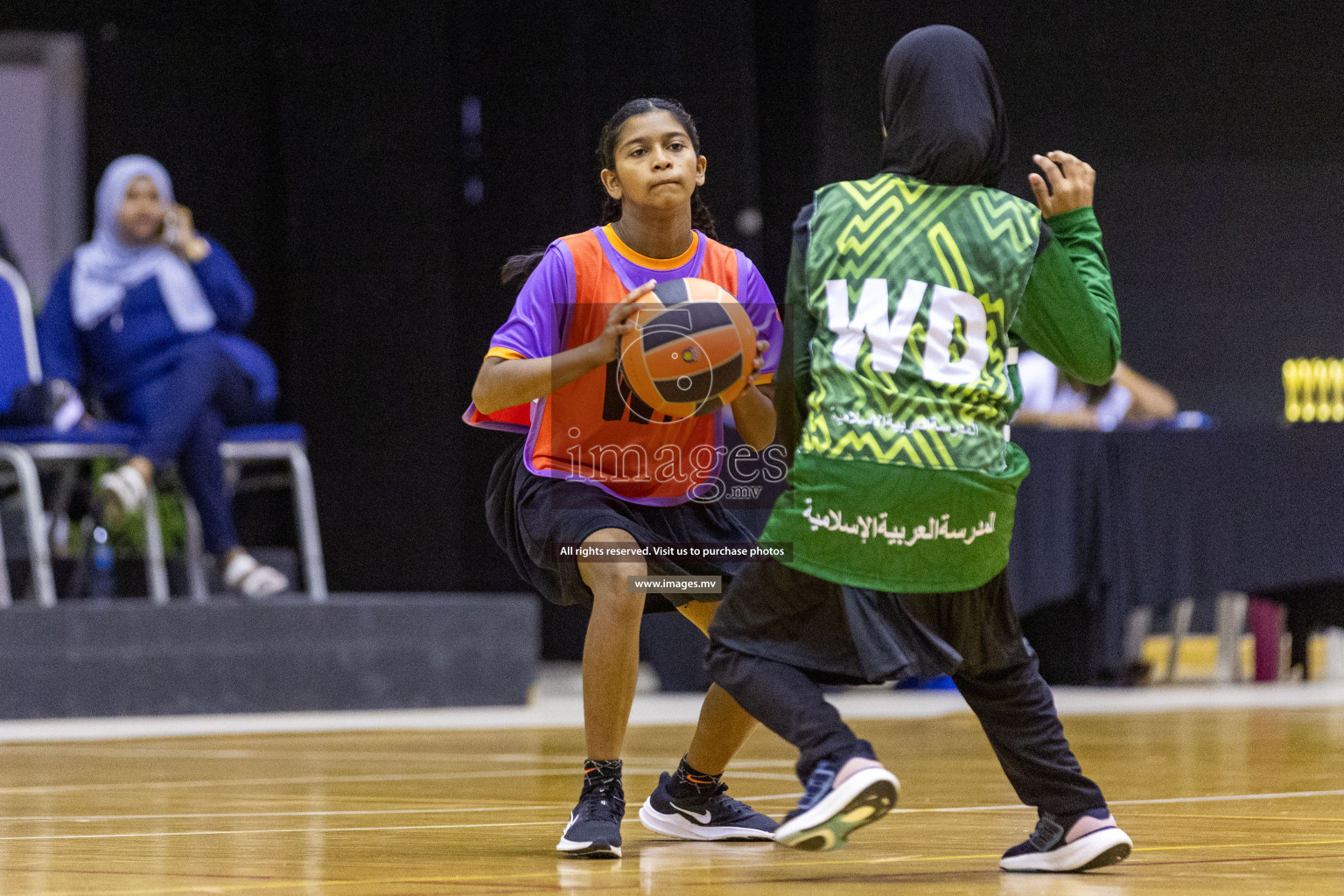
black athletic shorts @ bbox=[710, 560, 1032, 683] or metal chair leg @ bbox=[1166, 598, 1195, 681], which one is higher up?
black athletic shorts @ bbox=[710, 560, 1032, 683]

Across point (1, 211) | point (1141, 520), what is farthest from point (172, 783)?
point (1, 211)

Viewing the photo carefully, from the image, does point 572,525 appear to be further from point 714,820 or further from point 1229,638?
point 1229,638

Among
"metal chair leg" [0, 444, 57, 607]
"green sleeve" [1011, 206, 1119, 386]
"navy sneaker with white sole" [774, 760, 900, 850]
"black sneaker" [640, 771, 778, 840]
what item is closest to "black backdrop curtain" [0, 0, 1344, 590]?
"metal chair leg" [0, 444, 57, 607]

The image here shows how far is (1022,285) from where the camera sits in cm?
216

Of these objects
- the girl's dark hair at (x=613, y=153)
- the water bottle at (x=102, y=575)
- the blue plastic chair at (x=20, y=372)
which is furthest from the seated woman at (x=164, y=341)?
the girl's dark hair at (x=613, y=153)

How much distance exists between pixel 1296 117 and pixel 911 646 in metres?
8.71

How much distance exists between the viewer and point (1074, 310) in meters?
2.19

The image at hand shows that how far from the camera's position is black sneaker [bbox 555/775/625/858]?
240 cm

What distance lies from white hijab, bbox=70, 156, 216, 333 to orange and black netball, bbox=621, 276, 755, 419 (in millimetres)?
3320

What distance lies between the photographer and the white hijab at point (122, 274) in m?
5.46

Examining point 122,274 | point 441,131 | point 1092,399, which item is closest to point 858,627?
point 122,274

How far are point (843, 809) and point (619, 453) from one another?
2.86ft

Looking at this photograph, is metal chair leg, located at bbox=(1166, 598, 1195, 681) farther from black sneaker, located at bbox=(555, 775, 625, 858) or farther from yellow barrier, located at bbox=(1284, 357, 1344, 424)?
Result: black sneaker, located at bbox=(555, 775, 625, 858)

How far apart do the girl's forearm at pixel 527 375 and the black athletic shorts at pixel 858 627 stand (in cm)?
43
